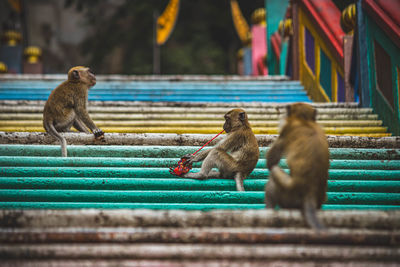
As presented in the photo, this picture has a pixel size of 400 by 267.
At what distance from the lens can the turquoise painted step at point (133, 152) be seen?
4262mm

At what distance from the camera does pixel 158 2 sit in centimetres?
2225

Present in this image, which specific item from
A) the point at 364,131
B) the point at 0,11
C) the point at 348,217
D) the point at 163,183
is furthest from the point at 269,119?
the point at 0,11

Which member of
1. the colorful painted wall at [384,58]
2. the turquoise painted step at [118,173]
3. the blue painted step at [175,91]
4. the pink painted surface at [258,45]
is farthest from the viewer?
the pink painted surface at [258,45]

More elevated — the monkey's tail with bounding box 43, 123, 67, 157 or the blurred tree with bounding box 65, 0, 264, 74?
the blurred tree with bounding box 65, 0, 264, 74

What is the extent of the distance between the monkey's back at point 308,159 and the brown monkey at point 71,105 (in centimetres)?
274

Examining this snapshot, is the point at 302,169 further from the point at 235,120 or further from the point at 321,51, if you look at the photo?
the point at 321,51

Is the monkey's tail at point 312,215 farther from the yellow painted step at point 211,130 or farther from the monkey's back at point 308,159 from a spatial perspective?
the yellow painted step at point 211,130

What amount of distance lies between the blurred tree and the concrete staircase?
13.6m

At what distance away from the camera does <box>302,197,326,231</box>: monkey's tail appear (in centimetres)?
244

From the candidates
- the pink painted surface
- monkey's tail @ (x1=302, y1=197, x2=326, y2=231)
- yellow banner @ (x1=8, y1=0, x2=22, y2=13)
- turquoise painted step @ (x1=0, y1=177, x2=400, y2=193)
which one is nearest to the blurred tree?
the pink painted surface

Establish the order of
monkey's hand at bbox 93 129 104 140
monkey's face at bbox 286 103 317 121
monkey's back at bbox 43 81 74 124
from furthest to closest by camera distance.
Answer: monkey's back at bbox 43 81 74 124, monkey's hand at bbox 93 129 104 140, monkey's face at bbox 286 103 317 121

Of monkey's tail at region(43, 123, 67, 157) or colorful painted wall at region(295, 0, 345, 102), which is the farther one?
colorful painted wall at region(295, 0, 345, 102)

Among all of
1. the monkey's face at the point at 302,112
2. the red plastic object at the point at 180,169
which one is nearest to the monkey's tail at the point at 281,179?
the monkey's face at the point at 302,112

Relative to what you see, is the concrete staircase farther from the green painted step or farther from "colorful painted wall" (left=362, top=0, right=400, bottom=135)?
"colorful painted wall" (left=362, top=0, right=400, bottom=135)
